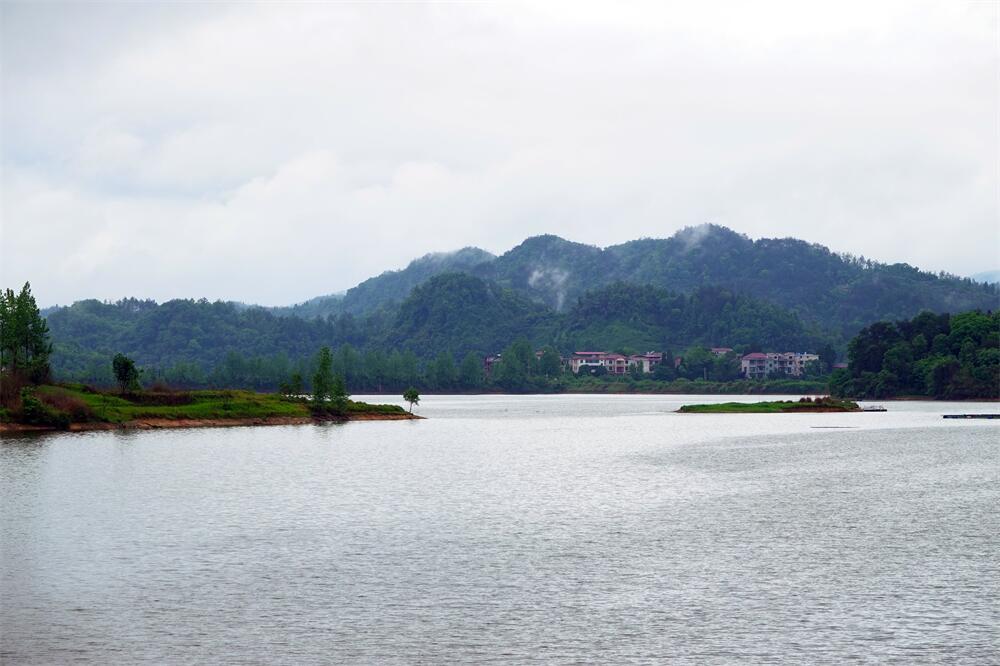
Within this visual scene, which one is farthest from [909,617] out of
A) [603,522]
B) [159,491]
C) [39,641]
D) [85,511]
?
[159,491]

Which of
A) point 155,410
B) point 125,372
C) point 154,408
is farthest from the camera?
point 125,372

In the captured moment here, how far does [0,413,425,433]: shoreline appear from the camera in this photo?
107188mm

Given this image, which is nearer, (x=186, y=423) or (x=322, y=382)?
(x=186, y=423)

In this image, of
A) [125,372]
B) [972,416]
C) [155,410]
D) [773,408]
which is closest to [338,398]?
[125,372]

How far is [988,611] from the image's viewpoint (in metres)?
33.5

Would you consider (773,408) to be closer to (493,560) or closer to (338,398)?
(338,398)

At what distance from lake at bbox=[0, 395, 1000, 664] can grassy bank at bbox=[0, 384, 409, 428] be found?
2172 cm

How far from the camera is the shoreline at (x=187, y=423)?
10719cm

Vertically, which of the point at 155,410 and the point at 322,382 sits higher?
the point at 322,382

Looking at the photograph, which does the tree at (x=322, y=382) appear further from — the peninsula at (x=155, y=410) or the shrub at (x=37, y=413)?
the shrub at (x=37, y=413)

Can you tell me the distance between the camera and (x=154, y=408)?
391ft

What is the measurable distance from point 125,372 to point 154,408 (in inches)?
262

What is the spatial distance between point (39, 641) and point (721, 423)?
5285 inches

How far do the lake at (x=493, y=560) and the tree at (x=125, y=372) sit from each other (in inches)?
1343
